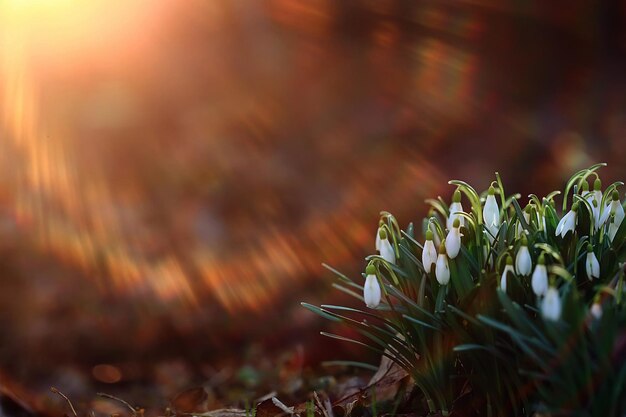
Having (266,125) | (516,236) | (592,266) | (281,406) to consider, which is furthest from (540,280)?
(266,125)

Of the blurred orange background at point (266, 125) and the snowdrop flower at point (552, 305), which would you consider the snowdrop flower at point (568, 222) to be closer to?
the snowdrop flower at point (552, 305)

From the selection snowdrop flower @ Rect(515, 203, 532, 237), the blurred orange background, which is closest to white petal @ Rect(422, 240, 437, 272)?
snowdrop flower @ Rect(515, 203, 532, 237)

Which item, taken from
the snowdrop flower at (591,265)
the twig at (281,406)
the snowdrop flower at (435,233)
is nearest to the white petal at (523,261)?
the snowdrop flower at (591,265)

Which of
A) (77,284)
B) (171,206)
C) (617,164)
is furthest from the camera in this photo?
(171,206)

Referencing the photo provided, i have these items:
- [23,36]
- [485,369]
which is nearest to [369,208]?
[23,36]

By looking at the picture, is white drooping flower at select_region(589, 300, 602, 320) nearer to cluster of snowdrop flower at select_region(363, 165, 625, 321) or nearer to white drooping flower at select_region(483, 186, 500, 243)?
cluster of snowdrop flower at select_region(363, 165, 625, 321)

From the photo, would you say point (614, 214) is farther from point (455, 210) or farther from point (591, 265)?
point (455, 210)

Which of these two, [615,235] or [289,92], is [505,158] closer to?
[289,92]
